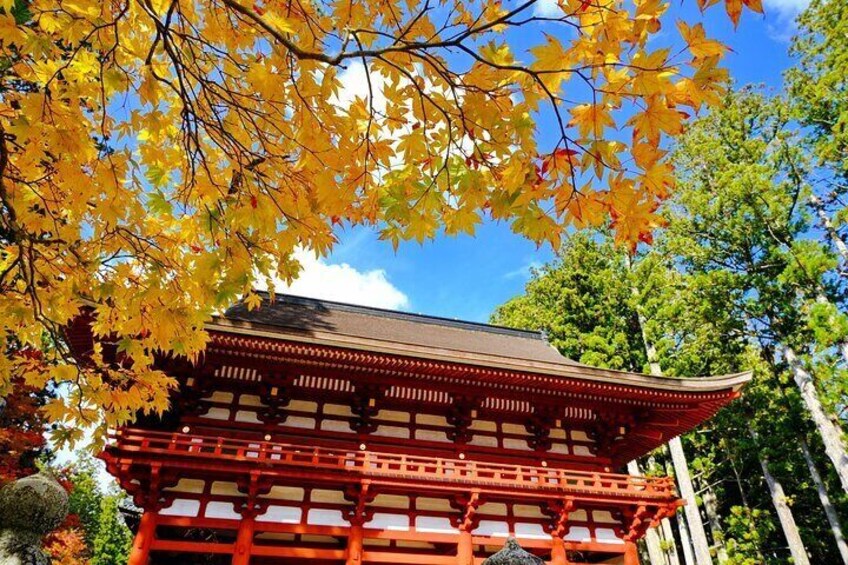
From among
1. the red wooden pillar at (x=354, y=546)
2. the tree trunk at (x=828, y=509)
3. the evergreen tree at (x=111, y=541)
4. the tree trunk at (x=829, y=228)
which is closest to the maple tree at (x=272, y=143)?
the red wooden pillar at (x=354, y=546)

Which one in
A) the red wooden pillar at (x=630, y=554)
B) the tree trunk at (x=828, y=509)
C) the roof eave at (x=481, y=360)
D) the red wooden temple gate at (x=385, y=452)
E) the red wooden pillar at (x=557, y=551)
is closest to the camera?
the red wooden temple gate at (x=385, y=452)

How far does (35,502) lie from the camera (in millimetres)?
2834

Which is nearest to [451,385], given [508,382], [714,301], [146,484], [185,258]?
[508,382]

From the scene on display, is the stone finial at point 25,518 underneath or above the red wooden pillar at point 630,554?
underneath

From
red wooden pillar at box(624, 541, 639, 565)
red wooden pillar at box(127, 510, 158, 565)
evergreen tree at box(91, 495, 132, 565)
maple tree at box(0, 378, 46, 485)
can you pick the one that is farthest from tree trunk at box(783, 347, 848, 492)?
evergreen tree at box(91, 495, 132, 565)

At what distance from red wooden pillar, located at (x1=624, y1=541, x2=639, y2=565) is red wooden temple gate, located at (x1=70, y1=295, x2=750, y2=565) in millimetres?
24

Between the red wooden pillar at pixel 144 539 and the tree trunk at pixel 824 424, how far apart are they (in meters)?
17.5

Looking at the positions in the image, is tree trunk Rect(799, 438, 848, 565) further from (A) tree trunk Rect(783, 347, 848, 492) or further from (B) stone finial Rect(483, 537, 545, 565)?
(B) stone finial Rect(483, 537, 545, 565)

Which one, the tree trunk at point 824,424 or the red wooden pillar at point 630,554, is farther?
the tree trunk at point 824,424

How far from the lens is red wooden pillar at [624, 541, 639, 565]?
9.14m

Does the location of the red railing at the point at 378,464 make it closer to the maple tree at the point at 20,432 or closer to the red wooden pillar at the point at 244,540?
the red wooden pillar at the point at 244,540

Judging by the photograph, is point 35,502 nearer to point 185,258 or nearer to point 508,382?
point 185,258

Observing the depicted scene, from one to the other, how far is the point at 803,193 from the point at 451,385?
15.2 metres

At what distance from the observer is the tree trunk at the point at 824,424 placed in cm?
1377
